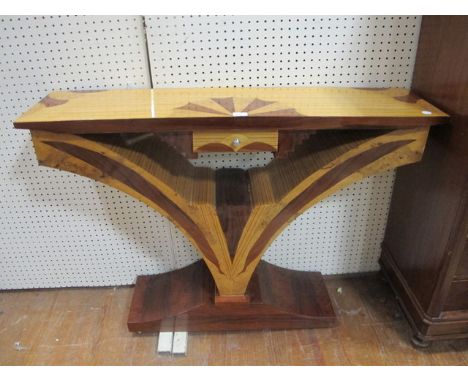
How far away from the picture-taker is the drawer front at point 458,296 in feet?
3.74

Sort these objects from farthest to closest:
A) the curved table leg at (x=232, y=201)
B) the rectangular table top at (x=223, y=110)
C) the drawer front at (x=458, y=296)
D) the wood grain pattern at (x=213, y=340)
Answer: the wood grain pattern at (x=213, y=340)
the drawer front at (x=458, y=296)
the curved table leg at (x=232, y=201)
the rectangular table top at (x=223, y=110)

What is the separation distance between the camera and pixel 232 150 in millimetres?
990

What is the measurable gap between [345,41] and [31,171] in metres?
1.19

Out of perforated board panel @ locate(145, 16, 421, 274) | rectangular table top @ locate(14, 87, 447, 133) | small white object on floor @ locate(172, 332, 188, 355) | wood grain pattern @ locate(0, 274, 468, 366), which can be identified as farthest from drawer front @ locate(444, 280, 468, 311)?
small white object on floor @ locate(172, 332, 188, 355)

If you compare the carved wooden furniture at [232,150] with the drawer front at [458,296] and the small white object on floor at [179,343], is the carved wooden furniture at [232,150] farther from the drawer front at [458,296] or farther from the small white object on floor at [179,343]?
the drawer front at [458,296]

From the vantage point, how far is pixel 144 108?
A: 101 centimetres

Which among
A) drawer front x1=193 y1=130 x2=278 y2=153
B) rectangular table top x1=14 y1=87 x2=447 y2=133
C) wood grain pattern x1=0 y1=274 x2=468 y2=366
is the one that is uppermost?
rectangular table top x1=14 y1=87 x2=447 y2=133

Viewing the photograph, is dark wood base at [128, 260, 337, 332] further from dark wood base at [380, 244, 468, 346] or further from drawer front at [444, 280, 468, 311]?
drawer front at [444, 280, 468, 311]

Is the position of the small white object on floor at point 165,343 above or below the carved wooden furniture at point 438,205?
below

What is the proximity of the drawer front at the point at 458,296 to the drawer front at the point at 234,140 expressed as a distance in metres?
0.74

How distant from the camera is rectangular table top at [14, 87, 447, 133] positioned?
3.06ft

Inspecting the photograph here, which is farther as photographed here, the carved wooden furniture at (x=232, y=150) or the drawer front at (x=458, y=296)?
the drawer front at (x=458, y=296)

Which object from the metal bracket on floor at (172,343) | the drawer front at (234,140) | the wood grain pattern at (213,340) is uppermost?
the drawer front at (234,140)

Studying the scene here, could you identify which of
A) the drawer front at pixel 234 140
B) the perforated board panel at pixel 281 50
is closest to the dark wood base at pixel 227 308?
the perforated board panel at pixel 281 50
